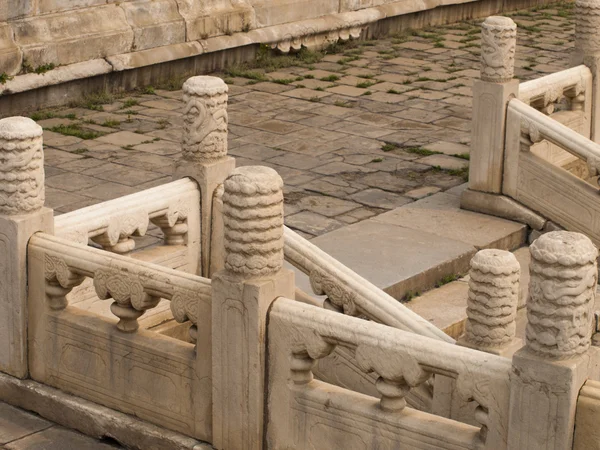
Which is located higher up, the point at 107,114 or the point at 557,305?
the point at 557,305

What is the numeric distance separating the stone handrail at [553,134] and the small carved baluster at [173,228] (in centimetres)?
300

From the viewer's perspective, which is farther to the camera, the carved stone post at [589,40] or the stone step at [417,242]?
the carved stone post at [589,40]

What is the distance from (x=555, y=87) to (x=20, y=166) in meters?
4.92

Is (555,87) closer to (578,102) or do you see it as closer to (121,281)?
(578,102)

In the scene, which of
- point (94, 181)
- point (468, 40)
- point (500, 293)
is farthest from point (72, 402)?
A: point (468, 40)

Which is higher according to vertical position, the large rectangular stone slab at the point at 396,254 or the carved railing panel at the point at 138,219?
the carved railing panel at the point at 138,219

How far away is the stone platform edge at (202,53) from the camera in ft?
37.4

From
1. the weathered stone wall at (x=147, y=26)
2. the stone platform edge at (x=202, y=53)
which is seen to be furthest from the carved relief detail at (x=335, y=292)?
the weathered stone wall at (x=147, y=26)

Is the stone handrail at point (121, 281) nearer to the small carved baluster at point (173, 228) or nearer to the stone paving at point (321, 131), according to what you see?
the small carved baluster at point (173, 228)

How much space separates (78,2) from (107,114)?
3.69 feet

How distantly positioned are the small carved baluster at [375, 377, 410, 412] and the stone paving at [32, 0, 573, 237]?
3.83 meters

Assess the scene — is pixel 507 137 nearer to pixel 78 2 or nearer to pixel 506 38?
pixel 506 38

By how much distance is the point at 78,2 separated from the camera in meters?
11.8

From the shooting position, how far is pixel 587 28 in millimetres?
9891
